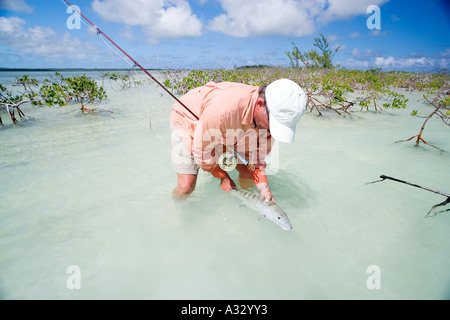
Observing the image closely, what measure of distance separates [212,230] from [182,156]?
100 cm

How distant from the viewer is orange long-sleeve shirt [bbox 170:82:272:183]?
1.96 metres

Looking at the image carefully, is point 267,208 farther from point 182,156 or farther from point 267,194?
point 182,156

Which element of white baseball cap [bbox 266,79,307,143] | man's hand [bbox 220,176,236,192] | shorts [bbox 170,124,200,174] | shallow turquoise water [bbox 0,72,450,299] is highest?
white baseball cap [bbox 266,79,307,143]

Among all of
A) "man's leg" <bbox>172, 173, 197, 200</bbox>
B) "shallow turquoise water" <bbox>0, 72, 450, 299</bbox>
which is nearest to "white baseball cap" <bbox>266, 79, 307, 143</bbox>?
"shallow turquoise water" <bbox>0, 72, 450, 299</bbox>

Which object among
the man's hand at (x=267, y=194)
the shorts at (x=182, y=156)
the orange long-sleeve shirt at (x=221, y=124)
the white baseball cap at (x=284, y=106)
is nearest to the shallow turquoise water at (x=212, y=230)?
the man's hand at (x=267, y=194)

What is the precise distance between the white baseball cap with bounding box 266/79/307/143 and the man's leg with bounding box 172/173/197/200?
138cm

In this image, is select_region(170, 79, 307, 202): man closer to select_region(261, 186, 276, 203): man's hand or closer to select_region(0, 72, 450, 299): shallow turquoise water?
select_region(261, 186, 276, 203): man's hand

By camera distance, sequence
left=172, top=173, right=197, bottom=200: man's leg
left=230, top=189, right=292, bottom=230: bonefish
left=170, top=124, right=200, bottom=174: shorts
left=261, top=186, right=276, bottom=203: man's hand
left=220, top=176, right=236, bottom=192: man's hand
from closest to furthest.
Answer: left=230, top=189, right=292, bottom=230: bonefish
left=261, top=186, right=276, bottom=203: man's hand
left=170, top=124, right=200, bottom=174: shorts
left=172, top=173, right=197, bottom=200: man's leg
left=220, top=176, right=236, bottom=192: man's hand

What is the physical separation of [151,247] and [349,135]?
18.2 ft

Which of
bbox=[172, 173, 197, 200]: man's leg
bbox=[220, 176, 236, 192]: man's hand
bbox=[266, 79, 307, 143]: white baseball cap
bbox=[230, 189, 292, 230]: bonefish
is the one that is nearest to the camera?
bbox=[266, 79, 307, 143]: white baseball cap

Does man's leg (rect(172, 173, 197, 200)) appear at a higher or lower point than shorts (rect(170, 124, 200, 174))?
lower

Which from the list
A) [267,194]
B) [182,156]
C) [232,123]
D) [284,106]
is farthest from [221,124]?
[267,194]
